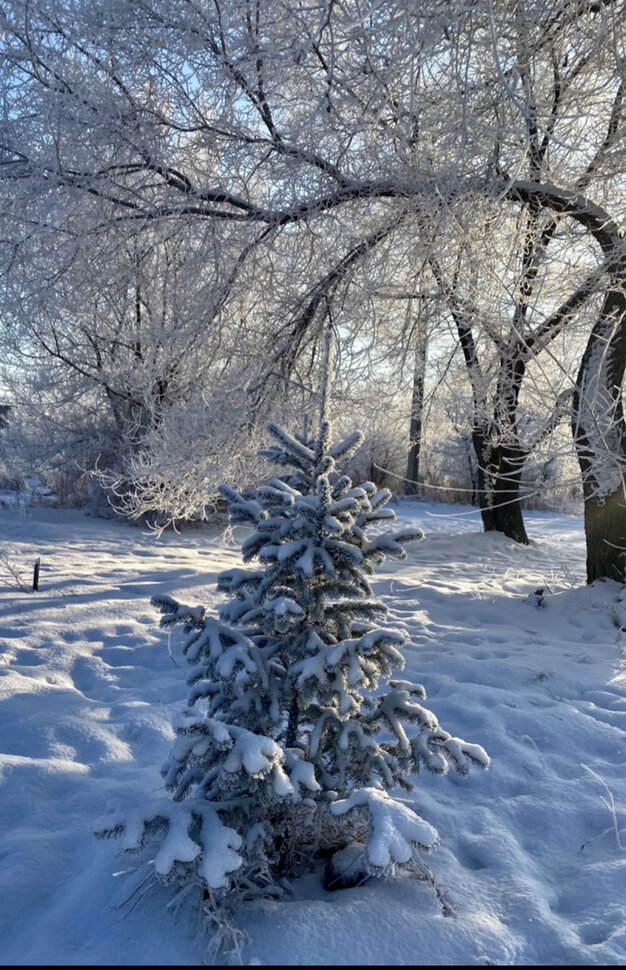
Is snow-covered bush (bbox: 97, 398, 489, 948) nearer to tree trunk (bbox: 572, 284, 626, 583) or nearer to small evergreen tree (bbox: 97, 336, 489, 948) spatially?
small evergreen tree (bbox: 97, 336, 489, 948)

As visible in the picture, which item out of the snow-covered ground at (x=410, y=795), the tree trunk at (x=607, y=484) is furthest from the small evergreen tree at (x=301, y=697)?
the tree trunk at (x=607, y=484)

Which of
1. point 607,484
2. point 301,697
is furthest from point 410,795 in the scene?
point 607,484

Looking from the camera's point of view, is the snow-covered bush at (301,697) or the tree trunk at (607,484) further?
the tree trunk at (607,484)

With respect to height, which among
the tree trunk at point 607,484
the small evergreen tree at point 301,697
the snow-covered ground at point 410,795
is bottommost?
the snow-covered ground at point 410,795

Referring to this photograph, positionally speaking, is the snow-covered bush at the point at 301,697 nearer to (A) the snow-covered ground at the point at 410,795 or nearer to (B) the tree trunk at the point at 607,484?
(A) the snow-covered ground at the point at 410,795

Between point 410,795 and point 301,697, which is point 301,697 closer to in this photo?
point 301,697

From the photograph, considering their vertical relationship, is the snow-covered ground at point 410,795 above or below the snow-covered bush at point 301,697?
below

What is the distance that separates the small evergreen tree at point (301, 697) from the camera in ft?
6.22

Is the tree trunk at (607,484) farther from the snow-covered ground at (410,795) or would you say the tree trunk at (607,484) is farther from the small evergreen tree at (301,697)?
the small evergreen tree at (301,697)

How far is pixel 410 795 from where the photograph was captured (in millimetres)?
2760

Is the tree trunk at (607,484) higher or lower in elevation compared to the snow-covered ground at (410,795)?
higher

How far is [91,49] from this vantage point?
5320 millimetres

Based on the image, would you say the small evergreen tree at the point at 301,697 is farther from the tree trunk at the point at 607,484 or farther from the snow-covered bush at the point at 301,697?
the tree trunk at the point at 607,484

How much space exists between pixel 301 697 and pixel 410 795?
1.00 metres
